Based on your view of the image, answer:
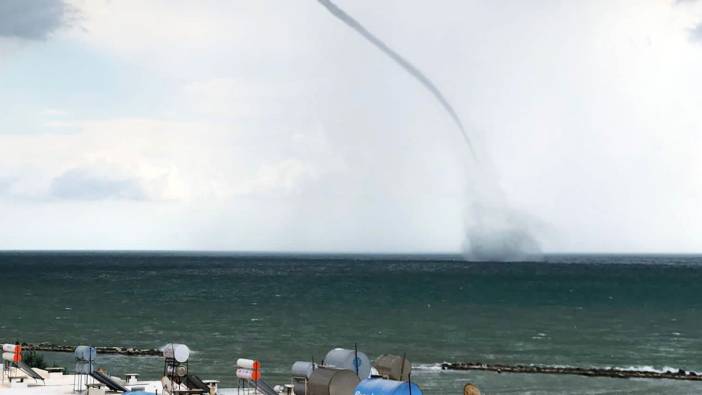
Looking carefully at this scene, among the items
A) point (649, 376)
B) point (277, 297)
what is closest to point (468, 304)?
point (277, 297)

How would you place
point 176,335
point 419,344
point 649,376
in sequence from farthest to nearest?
point 176,335 < point 419,344 < point 649,376

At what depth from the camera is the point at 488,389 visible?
61.5 m

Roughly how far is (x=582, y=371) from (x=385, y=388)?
44.3 m

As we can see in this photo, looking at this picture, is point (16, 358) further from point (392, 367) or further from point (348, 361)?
point (392, 367)

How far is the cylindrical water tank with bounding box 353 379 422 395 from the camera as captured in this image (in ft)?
99.2

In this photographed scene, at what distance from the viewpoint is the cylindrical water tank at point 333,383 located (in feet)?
116

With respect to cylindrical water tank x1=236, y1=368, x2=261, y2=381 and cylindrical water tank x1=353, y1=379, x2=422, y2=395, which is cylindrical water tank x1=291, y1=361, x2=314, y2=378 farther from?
cylindrical water tank x1=353, y1=379, x2=422, y2=395

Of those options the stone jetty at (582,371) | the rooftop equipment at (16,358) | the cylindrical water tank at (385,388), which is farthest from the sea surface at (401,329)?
the cylindrical water tank at (385,388)

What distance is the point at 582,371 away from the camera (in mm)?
70312

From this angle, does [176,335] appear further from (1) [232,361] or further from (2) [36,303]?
(2) [36,303]

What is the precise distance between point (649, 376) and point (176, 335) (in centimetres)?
5497

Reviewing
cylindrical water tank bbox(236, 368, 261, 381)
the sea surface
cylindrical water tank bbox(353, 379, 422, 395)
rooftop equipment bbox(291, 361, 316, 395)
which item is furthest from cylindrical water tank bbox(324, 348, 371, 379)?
the sea surface

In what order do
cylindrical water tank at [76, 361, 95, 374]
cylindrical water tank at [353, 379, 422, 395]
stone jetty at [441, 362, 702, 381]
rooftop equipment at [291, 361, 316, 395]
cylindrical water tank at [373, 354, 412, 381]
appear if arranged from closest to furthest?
cylindrical water tank at [353, 379, 422, 395]
cylindrical water tank at [373, 354, 412, 381]
rooftop equipment at [291, 361, 316, 395]
cylindrical water tank at [76, 361, 95, 374]
stone jetty at [441, 362, 702, 381]

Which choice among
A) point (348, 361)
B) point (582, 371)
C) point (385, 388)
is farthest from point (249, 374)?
point (582, 371)
